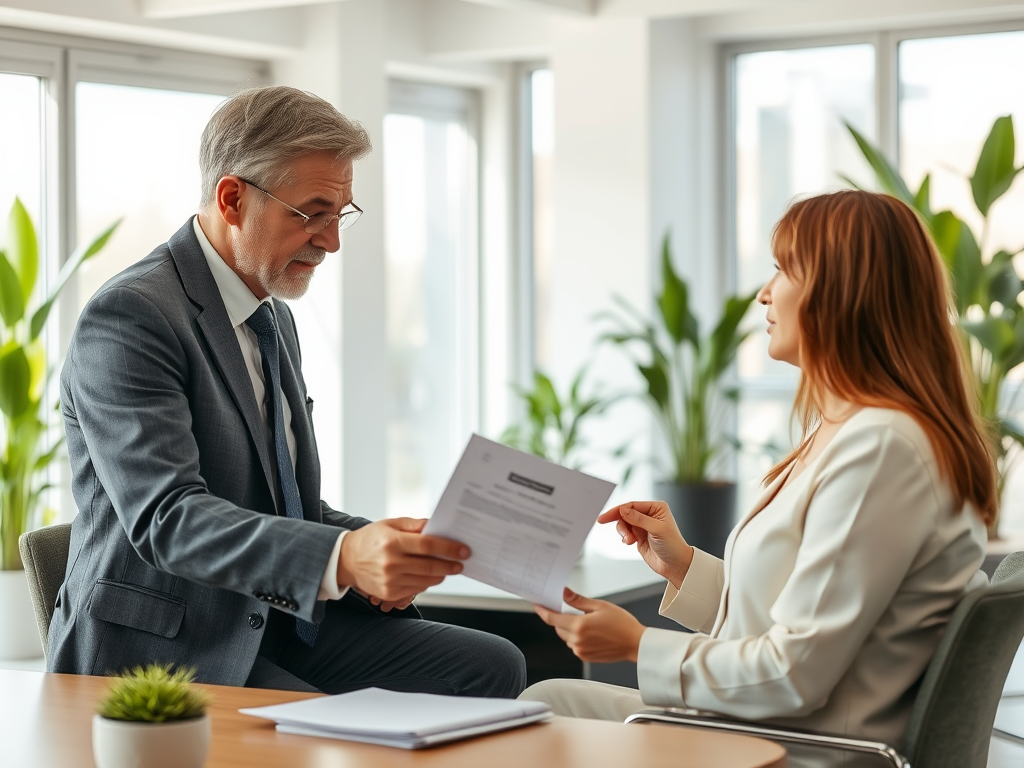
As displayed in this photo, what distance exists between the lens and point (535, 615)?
3.33 metres

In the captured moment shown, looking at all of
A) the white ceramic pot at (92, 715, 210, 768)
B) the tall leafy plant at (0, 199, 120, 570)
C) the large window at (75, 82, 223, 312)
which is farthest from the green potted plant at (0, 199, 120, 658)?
the white ceramic pot at (92, 715, 210, 768)

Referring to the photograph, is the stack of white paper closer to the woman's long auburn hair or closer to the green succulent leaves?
the green succulent leaves

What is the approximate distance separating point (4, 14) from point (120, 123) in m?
0.82

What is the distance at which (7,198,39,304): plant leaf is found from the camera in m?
4.86

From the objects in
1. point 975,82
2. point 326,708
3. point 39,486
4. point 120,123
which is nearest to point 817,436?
point 326,708

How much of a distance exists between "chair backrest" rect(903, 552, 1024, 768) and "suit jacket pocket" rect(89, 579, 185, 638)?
1.16 metres

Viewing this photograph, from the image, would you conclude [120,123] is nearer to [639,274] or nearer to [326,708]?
[639,274]

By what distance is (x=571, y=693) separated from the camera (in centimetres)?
205

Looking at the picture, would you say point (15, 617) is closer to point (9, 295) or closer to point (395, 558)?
point (9, 295)

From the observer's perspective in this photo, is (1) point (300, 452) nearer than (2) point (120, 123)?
Yes

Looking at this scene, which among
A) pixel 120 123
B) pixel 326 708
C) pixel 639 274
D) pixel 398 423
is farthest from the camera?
pixel 398 423

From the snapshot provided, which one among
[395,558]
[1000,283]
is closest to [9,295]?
[395,558]

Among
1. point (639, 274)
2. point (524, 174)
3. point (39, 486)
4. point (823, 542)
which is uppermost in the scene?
point (524, 174)

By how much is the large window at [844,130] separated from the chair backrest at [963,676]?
4.37 m
